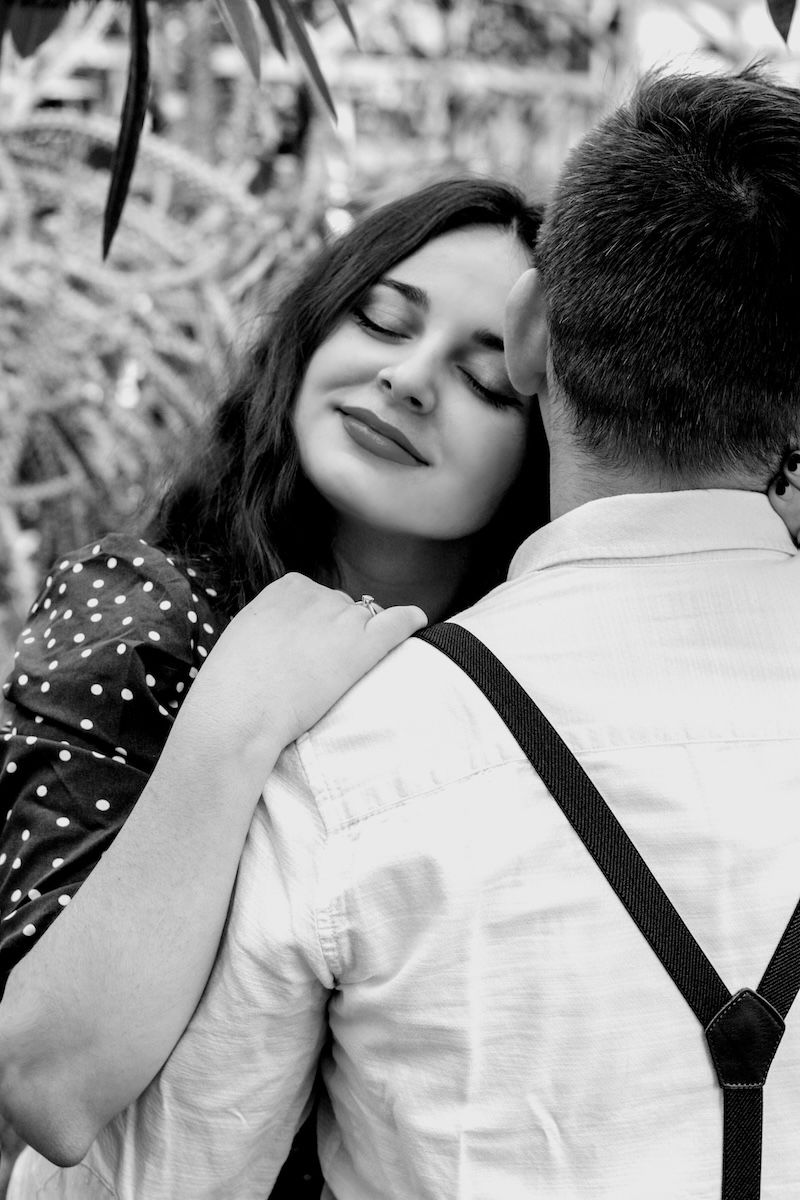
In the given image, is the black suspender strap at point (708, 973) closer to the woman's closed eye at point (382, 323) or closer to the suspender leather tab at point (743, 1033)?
the suspender leather tab at point (743, 1033)

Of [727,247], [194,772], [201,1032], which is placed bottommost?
[201,1032]

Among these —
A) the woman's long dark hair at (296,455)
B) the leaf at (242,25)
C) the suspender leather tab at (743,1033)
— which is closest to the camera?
the suspender leather tab at (743,1033)

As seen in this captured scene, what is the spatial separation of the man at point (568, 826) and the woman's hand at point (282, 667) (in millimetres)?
29

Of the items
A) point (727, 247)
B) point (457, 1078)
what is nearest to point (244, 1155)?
point (457, 1078)

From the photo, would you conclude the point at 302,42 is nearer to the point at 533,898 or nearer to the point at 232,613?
the point at 232,613

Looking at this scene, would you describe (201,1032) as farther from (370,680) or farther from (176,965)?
(370,680)

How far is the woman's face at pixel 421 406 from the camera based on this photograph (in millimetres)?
1508

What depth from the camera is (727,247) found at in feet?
3.35

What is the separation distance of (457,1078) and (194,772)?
310mm

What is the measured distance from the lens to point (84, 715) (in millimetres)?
1242

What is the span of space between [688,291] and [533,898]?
0.49 m

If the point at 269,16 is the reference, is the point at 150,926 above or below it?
below

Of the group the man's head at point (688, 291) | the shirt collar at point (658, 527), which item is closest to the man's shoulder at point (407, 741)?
the shirt collar at point (658, 527)

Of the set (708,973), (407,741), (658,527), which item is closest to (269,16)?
(658,527)
